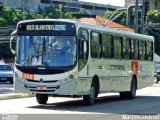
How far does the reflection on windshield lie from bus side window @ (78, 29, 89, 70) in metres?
0.33

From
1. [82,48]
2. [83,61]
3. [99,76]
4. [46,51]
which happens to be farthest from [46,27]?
[99,76]

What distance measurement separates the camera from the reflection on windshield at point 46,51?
20734mm

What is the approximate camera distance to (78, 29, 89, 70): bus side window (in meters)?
21.1

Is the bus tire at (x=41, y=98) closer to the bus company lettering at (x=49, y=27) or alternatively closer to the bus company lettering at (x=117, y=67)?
the bus company lettering at (x=49, y=27)

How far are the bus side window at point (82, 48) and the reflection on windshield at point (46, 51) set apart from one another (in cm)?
33

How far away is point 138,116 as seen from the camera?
17781 mm

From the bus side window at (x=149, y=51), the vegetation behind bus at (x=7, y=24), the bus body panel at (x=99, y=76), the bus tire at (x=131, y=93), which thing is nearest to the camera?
the bus body panel at (x=99, y=76)

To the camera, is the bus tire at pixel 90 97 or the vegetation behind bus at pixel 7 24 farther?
the vegetation behind bus at pixel 7 24

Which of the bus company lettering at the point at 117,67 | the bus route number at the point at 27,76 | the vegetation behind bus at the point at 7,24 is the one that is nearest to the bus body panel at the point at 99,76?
the bus company lettering at the point at 117,67

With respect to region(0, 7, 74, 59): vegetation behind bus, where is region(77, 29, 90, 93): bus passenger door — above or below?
above

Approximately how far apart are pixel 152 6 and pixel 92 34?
313 ft

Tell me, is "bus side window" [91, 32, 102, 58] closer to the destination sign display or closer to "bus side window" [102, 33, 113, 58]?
"bus side window" [102, 33, 113, 58]

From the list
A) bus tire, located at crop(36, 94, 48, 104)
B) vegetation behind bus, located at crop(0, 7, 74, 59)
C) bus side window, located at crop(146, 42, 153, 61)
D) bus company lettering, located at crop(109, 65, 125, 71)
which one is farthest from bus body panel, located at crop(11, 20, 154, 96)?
vegetation behind bus, located at crop(0, 7, 74, 59)

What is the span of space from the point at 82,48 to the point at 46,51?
4.61 feet
